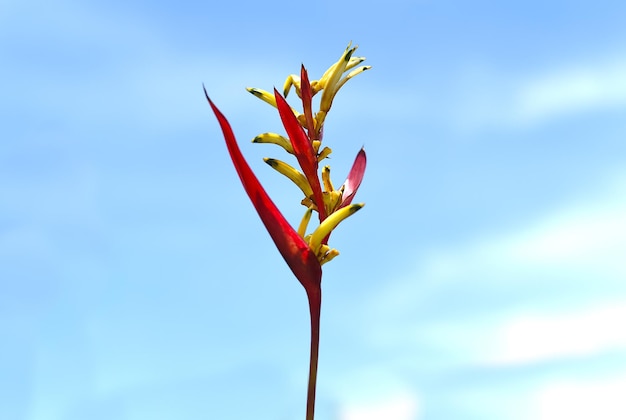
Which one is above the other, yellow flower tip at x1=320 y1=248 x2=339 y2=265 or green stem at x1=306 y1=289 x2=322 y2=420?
yellow flower tip at x1=320 y1=248 x2=339 y2=265

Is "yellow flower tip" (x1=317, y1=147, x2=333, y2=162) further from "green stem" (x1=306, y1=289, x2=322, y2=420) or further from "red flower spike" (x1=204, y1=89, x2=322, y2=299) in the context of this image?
"green stem" (x1=306, y1=289, x2=322, y2=420)

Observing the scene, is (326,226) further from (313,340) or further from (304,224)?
(313,340)

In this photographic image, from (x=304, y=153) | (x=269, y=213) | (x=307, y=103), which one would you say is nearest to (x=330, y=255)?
(x=269, y=213)

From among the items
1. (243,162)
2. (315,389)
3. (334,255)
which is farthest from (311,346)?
(243,162)

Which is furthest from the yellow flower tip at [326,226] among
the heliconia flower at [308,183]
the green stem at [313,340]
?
the green stem at [313,340]

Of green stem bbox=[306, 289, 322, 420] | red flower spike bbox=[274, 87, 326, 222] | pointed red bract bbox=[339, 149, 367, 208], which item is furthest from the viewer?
pointed red bract bbox=[339, 149, 367, 208]

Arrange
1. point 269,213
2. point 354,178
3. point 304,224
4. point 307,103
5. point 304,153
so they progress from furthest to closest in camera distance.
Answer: point 354,178 → point 307,103 → point 304,153 → point 304,224 → point 269,213

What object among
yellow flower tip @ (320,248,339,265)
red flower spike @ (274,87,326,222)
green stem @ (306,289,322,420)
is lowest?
green stem @ (306,289,322,420)

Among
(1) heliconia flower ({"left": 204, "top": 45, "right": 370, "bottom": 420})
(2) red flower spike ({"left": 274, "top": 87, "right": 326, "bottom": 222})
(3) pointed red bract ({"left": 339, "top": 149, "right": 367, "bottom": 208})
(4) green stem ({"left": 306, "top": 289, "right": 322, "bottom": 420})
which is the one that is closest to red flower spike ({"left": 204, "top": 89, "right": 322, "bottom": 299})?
(1) heliconia flower ({"left": 204, "top": 45, "right": 370, "bottom": 420})
